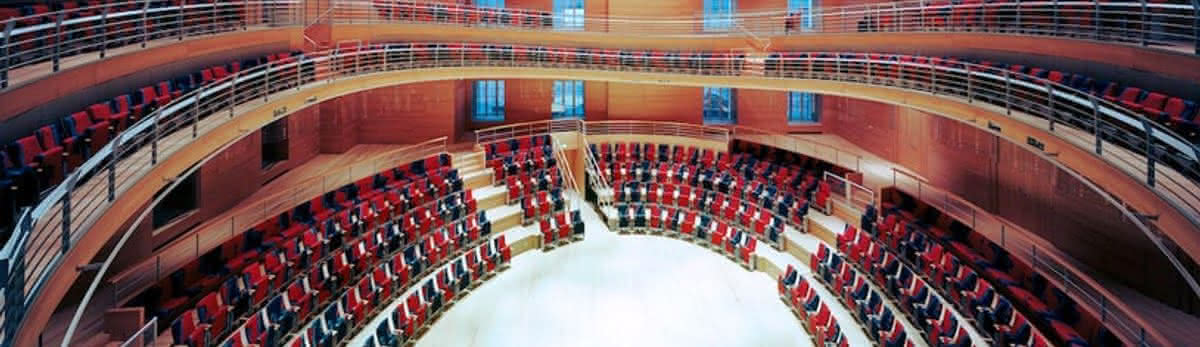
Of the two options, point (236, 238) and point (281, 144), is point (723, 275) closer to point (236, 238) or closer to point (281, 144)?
point (236, 238)

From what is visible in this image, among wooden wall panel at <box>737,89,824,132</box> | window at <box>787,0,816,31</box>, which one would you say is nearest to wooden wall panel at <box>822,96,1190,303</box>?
window at <box>787,0,816,31</box>

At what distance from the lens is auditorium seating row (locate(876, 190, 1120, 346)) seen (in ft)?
28.6

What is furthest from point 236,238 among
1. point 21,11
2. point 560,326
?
point 560,326

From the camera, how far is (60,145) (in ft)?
23.5

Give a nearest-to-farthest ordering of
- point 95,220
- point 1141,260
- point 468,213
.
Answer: point 95,220, point 1141,260, point 468,213

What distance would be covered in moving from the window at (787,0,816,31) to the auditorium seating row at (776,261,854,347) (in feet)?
26.7

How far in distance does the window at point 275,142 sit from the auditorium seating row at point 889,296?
31.8 ft

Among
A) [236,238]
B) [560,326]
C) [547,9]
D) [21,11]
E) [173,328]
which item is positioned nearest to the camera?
[173,328]

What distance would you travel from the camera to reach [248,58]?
13.2 m

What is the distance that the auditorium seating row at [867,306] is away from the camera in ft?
30.9

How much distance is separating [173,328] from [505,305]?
4.84 meters

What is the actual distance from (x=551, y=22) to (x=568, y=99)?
206cm

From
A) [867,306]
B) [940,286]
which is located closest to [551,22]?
[867,306]

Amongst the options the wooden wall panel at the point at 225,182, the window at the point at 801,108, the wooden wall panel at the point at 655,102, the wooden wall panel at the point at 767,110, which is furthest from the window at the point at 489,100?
the window at the point at 801,108
